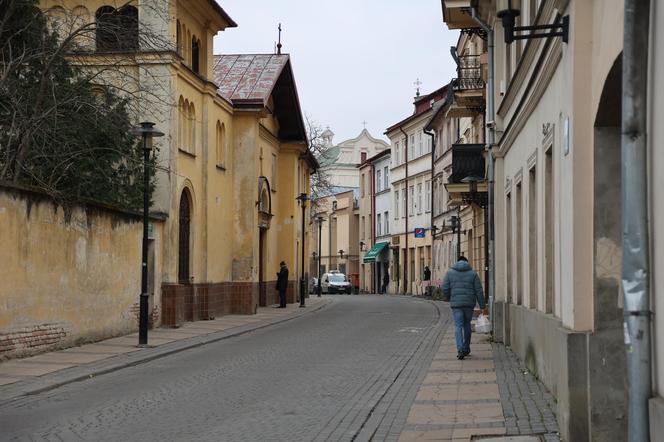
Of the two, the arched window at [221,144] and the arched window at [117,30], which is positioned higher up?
the arched window at [117,30]

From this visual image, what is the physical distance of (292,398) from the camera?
12172 millimetres

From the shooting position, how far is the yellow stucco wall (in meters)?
16.2

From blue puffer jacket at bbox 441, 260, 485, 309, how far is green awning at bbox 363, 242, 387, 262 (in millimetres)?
55672

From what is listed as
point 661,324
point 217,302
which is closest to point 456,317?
point 661,324

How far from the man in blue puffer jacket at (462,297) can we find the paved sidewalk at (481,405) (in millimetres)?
437

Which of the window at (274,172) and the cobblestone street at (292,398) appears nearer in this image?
the cobblestone street at (292,398)

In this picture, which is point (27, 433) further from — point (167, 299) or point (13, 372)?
→ point (167, 299)

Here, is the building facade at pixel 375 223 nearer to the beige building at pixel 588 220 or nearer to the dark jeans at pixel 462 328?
the dark jeans at pixel 462 328

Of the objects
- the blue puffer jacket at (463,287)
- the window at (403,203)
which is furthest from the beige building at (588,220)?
the window at (403,203)

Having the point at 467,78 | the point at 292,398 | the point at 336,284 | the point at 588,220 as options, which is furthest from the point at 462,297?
the point at 336,284

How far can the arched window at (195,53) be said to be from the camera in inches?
1111

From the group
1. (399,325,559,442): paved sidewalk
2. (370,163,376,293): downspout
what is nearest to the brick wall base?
(399,325,559,442): paved sidewalk

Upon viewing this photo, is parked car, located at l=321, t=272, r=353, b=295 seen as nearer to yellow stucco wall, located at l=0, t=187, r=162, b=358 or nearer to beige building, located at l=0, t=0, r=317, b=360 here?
beige building, located at l=0, t=0, r=317, b=360

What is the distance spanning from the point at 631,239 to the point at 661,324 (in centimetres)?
63
